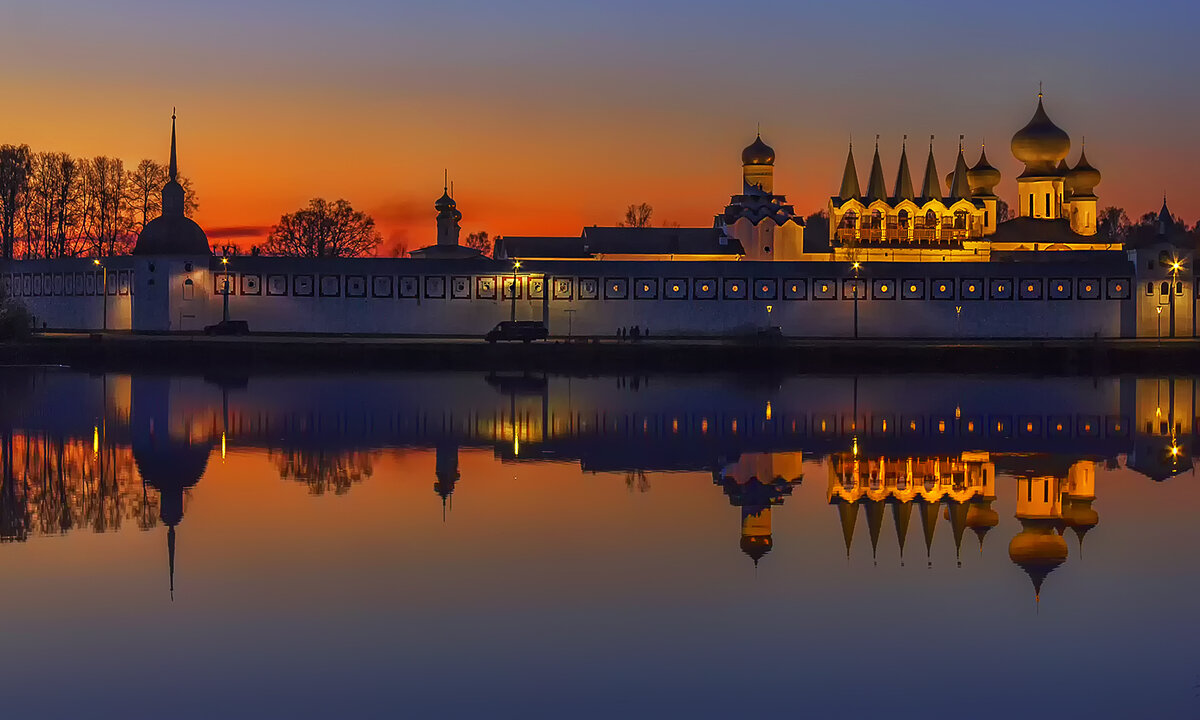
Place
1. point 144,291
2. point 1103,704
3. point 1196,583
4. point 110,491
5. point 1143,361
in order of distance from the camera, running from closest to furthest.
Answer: point 1103,704
point 1196,583
point 110,491
point 1143,361
point 144,291

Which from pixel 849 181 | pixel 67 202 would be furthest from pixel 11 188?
pixel 849 181

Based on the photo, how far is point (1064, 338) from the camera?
68.8 metres

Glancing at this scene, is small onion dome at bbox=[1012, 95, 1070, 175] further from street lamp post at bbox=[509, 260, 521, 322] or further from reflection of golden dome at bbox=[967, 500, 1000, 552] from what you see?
reflection of golden dome at bbox=[967, 500, 1000, 552]

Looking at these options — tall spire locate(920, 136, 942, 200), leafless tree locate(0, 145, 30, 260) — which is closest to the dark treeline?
leafless tree locate(0, 145, 30, 260)

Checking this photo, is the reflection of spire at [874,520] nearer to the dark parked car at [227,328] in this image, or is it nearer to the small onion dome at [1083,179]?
the dark parked car at [227,328]

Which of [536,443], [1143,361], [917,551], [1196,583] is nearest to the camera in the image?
[1196,583]

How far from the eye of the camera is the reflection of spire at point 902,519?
19184mm

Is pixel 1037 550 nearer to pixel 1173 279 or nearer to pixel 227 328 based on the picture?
pixel 227 328

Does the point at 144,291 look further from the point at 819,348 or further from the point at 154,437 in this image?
the point at 154,437

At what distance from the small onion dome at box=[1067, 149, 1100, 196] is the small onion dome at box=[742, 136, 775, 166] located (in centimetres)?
1703

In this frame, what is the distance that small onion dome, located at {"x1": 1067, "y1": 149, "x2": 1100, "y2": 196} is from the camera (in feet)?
293

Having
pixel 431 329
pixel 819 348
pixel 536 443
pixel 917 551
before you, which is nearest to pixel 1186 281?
pixel 819 348

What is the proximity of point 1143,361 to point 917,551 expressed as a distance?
131 ft

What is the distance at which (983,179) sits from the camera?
90.3 metres
